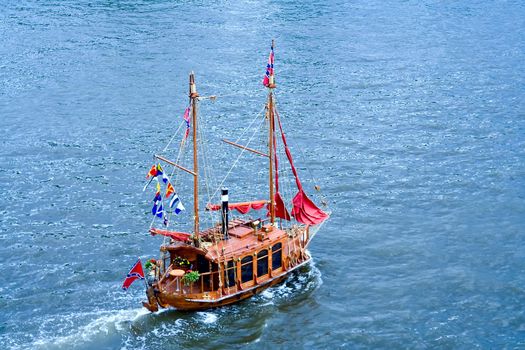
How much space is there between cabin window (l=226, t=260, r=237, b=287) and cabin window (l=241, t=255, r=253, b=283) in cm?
72

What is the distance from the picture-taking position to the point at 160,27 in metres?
136

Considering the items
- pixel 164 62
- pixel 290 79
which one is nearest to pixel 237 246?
pixel 290 79

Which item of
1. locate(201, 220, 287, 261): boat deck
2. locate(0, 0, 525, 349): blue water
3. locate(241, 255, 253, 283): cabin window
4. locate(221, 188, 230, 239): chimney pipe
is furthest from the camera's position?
locate(241, 255, 253, 283): cabin window

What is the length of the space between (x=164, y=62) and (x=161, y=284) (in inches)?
2527

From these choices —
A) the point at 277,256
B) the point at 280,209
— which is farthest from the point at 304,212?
the point at 277,256

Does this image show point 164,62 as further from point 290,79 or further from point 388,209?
point 388,209

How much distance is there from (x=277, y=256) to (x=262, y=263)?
5.50 feet

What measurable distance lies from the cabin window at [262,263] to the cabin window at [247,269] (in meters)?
0.71

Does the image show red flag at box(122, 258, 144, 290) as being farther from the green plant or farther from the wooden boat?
the green plant

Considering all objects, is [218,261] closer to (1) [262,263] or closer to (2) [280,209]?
(1) [262,263]

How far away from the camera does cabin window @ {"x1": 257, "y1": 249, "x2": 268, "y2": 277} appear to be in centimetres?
6257

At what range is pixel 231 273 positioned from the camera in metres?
61.4

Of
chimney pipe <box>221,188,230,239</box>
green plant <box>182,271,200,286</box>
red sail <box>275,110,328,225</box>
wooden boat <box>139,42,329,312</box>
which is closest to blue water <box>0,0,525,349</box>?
wooden boat <box>139,42,329,312</box>

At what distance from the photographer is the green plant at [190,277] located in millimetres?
59719
